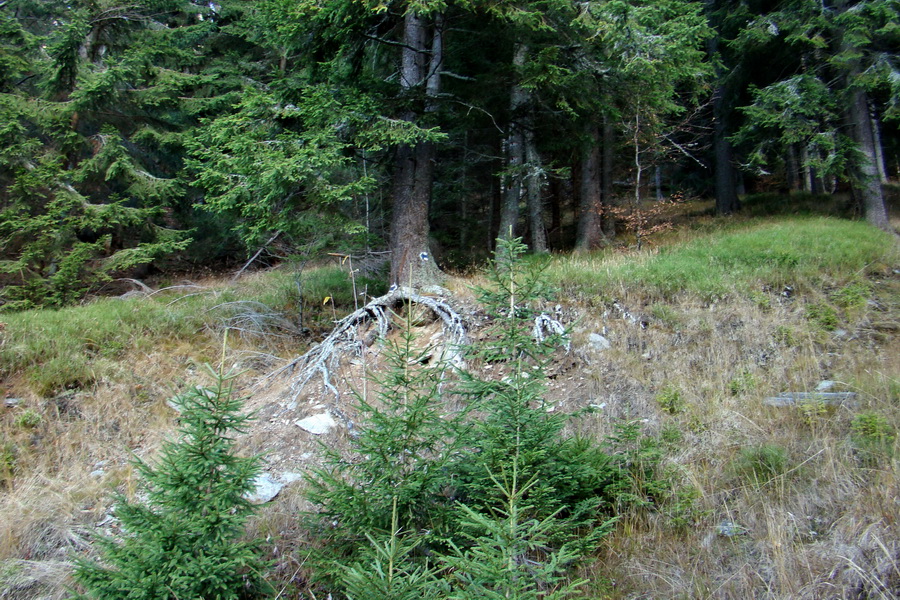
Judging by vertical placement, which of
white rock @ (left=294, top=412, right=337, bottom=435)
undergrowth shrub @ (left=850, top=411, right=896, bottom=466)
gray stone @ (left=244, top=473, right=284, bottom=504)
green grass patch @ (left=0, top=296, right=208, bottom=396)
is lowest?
gray stone @ (left=244, top=473, right=284, bottom=504)

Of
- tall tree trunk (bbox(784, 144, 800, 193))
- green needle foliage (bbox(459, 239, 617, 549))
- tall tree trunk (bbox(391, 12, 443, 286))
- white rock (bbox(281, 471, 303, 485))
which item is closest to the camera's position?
green needle foliage (bbox(459, 239, 617, 549))

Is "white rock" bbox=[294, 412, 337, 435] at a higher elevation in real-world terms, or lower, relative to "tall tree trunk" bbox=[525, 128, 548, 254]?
lower

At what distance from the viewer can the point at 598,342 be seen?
272 inches

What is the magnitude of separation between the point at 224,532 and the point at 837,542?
362cm

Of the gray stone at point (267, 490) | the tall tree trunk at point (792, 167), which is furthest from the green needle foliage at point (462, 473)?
the tall tree trunk at point (792, 167)

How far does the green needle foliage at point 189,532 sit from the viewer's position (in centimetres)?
255

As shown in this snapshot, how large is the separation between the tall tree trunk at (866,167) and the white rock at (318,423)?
40.4 ft

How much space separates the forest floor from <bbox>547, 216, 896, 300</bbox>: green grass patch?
0.05m

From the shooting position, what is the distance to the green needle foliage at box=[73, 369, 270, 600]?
2553 millimetres

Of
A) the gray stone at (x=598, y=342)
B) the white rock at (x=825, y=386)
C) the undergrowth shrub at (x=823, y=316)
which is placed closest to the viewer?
the white rock at (x=825, y=386)

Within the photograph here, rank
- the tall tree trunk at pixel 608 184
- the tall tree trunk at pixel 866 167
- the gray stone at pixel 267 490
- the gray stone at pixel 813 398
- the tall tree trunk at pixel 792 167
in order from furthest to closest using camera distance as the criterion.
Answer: the tall tree trunk at pixel 792 167 → the tall tree trunk at pixel 608 184 → the tall tree trunk at pixel 866 167 → the gray stone at pixel 267 490 → the gray stone at pixel 813 398

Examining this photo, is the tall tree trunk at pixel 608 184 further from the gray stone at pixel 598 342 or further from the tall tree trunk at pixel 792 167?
the tall tree trunk at pixel 792 167

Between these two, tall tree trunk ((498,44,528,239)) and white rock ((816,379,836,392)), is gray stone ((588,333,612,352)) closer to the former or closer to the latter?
white rock ((816,379,836,392))

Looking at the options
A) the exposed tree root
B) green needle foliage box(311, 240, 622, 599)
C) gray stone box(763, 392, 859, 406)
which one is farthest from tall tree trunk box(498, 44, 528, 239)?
green needle foliage box(311, 240, 622, 599)
